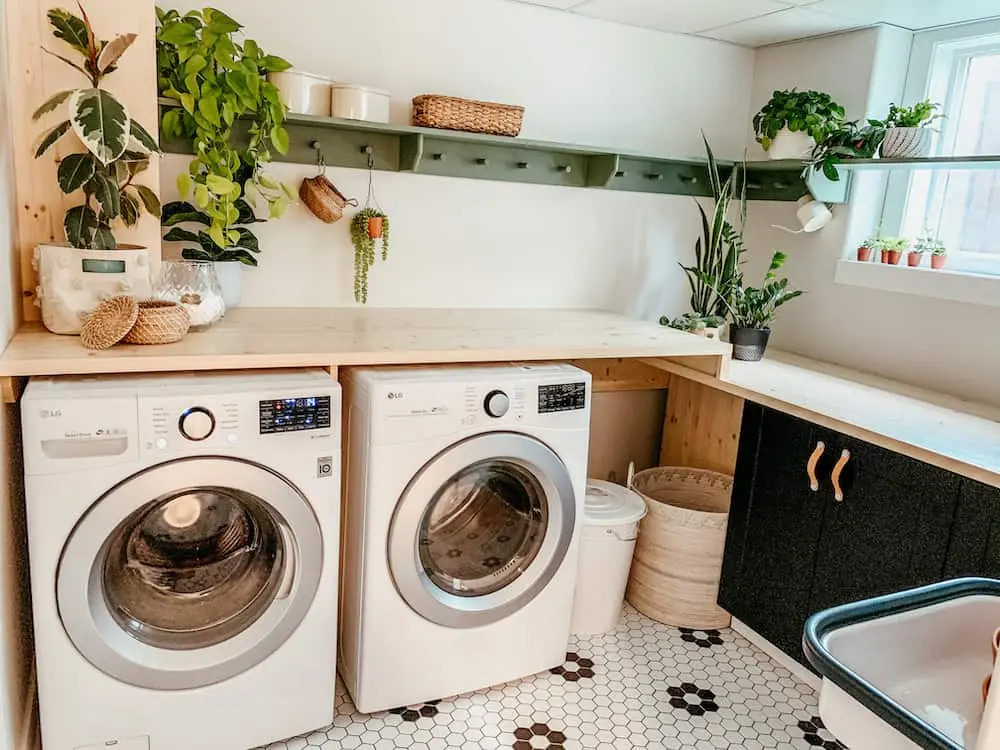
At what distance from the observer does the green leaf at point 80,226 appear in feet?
6.28

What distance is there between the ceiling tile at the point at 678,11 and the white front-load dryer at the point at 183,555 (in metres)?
1.68

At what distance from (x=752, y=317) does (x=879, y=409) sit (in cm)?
61

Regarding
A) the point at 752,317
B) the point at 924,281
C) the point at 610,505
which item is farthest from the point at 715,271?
the point at 610,505

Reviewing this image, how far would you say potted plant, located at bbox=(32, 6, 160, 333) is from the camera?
5.96 ft

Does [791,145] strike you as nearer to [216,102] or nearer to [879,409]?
[879,409]

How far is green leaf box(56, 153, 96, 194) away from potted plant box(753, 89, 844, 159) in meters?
2.19

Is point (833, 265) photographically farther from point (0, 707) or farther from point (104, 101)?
point (0, 707)

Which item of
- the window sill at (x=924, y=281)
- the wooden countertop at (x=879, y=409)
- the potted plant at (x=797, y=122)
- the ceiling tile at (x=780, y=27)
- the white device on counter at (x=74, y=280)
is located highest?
the ceiling tile at (x=780, y=27)

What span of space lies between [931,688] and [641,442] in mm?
2269

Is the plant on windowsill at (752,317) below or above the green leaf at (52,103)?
below

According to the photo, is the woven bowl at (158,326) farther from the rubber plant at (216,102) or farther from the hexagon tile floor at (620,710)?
the hexagon tile floor at (620,710)

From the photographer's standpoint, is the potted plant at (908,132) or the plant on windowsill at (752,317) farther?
the plant on windowsill at (752,317)

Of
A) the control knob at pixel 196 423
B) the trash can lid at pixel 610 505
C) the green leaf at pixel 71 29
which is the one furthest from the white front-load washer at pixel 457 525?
the green leaf at pixel 71 29

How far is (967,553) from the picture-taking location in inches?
72.8
